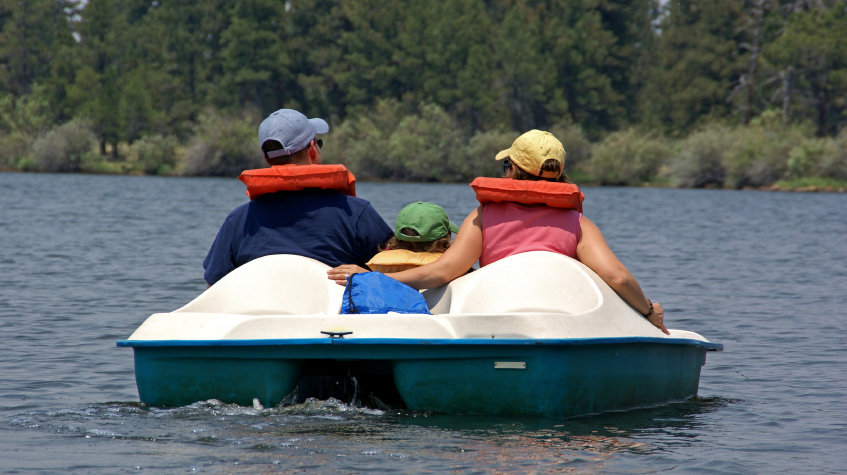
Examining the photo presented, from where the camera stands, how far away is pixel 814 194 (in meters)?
Answer: 44.8

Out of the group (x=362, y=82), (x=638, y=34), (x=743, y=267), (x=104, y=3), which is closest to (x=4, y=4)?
(x=104, y=3)

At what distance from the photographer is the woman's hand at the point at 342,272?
522cm

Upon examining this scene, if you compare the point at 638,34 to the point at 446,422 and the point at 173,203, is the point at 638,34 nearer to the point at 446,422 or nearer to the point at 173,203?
the point at 173,203

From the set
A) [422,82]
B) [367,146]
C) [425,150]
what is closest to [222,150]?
[367,146]

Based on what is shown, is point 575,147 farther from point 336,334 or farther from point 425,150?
point 336,334

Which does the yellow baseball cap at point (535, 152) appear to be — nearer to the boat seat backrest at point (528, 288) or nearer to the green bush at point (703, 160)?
the boat seat backrest at point (528, 288)

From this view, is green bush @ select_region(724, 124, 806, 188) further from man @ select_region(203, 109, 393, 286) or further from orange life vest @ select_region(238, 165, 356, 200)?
orange life vest @ select_region(238, 165, 356, 200)

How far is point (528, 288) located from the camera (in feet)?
16.6

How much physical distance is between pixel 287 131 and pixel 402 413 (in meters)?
1.48

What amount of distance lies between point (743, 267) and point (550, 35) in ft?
167

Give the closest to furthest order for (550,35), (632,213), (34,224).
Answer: (34,224) → (632,213) → (550,35)

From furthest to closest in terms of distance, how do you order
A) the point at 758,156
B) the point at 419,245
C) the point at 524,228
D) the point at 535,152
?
the point at 758,156 < the point at 419,245 < the point at 524,228 < the point at 535,152

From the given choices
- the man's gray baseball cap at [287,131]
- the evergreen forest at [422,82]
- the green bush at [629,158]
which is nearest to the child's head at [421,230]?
the man's gray baseball cap at [287,131]

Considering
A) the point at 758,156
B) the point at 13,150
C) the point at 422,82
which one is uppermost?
the point at 422,82
